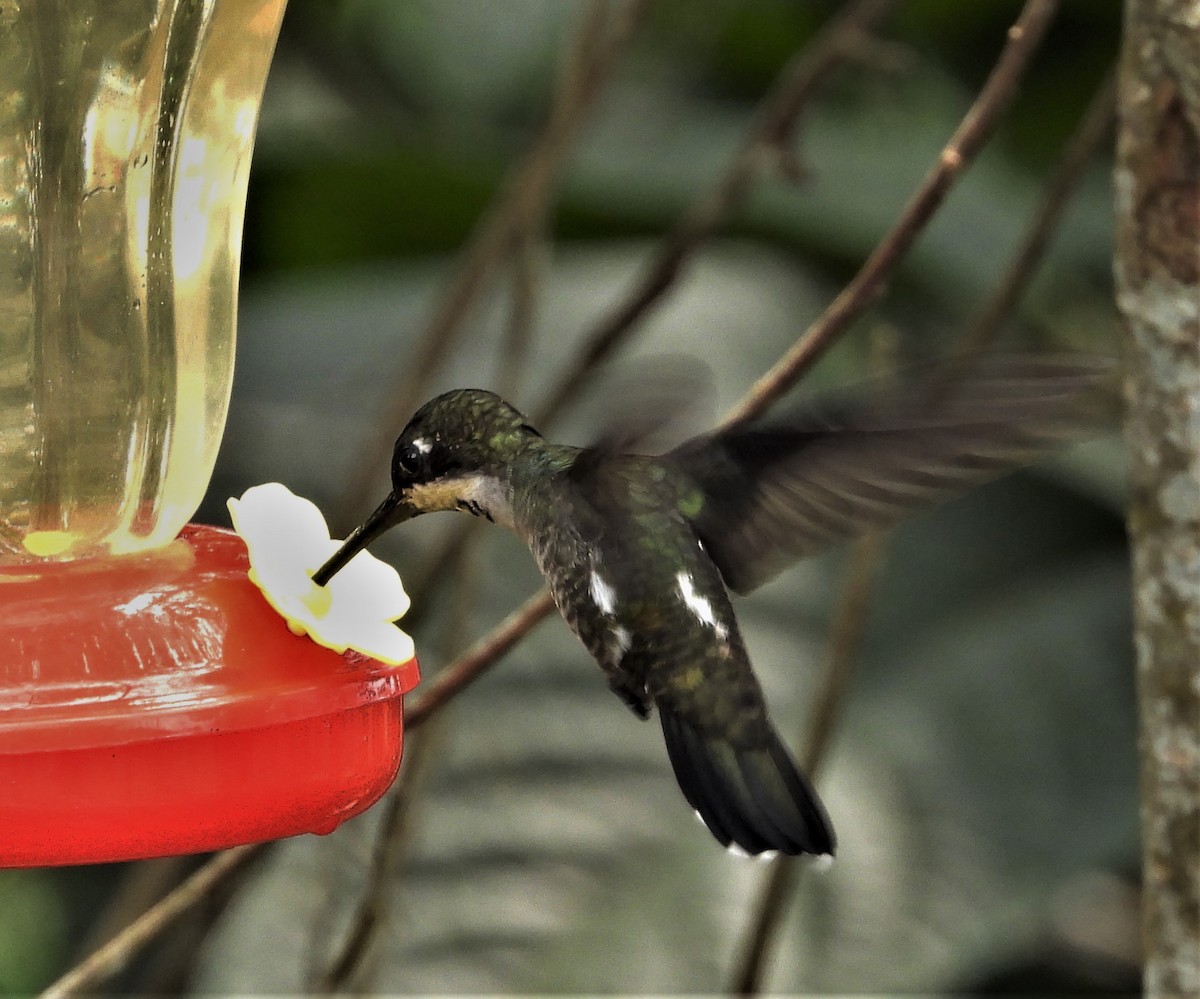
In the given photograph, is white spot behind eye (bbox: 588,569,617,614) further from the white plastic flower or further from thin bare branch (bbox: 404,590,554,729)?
the white plastic flower

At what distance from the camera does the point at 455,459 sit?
1485 mm

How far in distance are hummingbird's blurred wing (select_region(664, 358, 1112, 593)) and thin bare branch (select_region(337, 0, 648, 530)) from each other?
21.9 inches

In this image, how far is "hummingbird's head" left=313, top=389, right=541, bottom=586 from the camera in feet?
4.67

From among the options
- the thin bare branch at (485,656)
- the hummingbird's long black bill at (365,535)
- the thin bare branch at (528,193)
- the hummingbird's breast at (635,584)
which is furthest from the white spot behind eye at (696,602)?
the thin bare branch at (528,193)

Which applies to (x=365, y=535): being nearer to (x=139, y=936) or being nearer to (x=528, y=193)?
(x=139, y=936)

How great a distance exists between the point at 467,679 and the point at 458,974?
1.42 metres

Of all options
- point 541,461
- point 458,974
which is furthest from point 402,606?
point 458,974

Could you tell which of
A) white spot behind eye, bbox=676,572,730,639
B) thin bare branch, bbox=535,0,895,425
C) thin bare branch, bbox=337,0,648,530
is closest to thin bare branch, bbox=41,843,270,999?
white spot behind eye, bbox=676,572,730,639

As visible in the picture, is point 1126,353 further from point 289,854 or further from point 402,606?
point 289,854

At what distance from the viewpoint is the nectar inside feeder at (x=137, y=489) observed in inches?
43.6

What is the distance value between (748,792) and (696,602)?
0.59ft

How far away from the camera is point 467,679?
4.64ft

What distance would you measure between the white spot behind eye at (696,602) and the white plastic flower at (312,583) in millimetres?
306

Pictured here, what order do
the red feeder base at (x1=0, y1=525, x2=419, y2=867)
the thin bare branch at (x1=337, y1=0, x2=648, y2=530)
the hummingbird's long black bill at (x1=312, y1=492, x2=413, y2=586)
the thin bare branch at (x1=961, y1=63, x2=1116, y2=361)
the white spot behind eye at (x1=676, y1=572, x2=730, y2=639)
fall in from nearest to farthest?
the red feeder base at (x1=0, y1=525, x2=419, y2=867) < the hummingbird's long black bill at (x1=312, y1=492, x2=413, y2=586) < the white spot behind eye at (x1=676, y1=572, x2=730, y2=639) < the thin bare branch at (x1=961, y1=63, x2=1116, y2=361) < the thin bare branch at (x1=337, y1=0, x2=648, y2=530)
